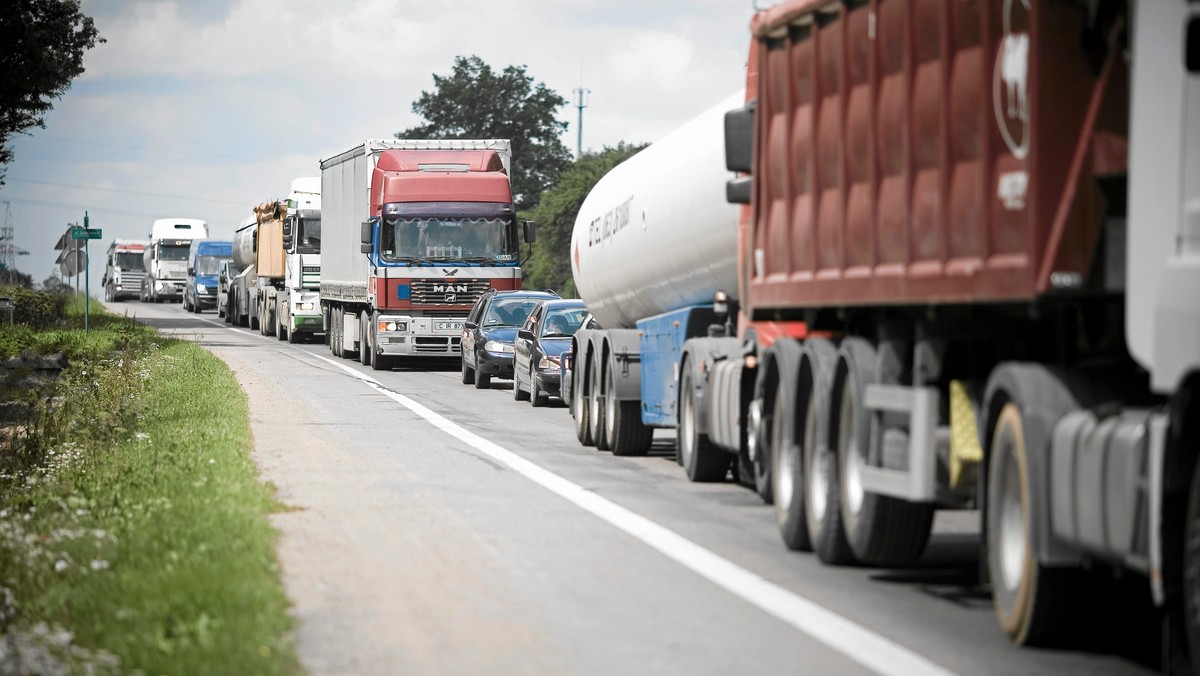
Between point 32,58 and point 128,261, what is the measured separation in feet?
214

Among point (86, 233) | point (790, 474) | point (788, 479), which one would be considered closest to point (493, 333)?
point (86, 233)

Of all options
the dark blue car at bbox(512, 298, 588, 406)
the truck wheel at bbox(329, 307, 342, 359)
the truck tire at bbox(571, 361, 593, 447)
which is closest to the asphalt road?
the truck tire at bbox(571, 361, 593, 447)

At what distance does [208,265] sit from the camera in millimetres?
87062

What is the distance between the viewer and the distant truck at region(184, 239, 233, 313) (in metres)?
86.3

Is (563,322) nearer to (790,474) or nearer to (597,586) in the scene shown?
(790,474)

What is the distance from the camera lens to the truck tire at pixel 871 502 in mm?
10203

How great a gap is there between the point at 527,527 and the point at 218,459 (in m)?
4.72

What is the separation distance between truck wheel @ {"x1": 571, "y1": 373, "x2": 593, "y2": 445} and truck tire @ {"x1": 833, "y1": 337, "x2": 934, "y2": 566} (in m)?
9.70

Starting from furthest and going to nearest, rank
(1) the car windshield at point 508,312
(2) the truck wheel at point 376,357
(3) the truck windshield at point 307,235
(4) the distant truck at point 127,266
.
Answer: (4) the distant truck at point 127,266
(3) the truck windshield at point 307,235
(2) the truck wheel at point 376,357
(1) the car windshield at point 508,312

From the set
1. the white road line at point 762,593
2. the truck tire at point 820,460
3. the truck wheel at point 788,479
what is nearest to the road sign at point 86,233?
the white road line at point 762,593

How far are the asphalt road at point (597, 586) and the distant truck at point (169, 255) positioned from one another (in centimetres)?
8047

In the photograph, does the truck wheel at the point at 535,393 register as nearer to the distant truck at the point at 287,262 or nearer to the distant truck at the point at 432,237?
the distant truck at the point at 432,237

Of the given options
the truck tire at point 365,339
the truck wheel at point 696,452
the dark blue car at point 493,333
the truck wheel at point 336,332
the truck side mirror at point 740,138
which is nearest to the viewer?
the truck side mirror at point 740,138

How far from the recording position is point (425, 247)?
36.8 metres
